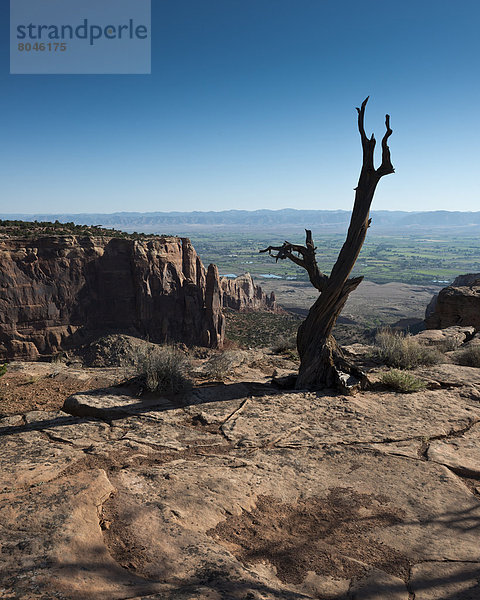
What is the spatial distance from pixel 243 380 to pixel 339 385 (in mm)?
2091

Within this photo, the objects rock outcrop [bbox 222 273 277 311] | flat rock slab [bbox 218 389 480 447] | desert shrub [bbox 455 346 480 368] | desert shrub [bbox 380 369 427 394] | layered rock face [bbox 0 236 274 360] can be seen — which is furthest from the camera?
rock outcrop [bbox 222 273 277 311]

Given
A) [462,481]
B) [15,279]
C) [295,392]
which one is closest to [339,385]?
[295,392]

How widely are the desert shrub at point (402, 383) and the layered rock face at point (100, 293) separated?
37380mm

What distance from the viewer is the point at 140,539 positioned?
3033 mm

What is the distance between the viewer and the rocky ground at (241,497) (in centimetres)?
265

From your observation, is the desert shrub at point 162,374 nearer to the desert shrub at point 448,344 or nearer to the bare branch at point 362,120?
the bare branch at point 362,120

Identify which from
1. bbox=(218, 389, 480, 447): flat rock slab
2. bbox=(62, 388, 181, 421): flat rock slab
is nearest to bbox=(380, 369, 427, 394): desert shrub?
bbox=(218, 389, 480, 447): flat rock slab

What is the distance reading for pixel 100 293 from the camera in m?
43.4

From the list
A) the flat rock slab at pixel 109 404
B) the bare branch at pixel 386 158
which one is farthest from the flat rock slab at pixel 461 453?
the bare branch at pixel 386 158

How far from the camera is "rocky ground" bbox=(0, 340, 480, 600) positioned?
104 inches

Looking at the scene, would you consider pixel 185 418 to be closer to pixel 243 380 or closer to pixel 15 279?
pixel 243 380

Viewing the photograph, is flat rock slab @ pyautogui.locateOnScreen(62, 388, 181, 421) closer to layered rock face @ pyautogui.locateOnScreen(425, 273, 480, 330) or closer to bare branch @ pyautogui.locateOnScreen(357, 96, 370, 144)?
bare branch @ pyautogui.locateOnScreen(357, 96, 370, 144)

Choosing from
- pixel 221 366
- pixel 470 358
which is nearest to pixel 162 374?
pixel 221 366

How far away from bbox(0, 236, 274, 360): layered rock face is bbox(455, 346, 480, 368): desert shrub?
37.4m
